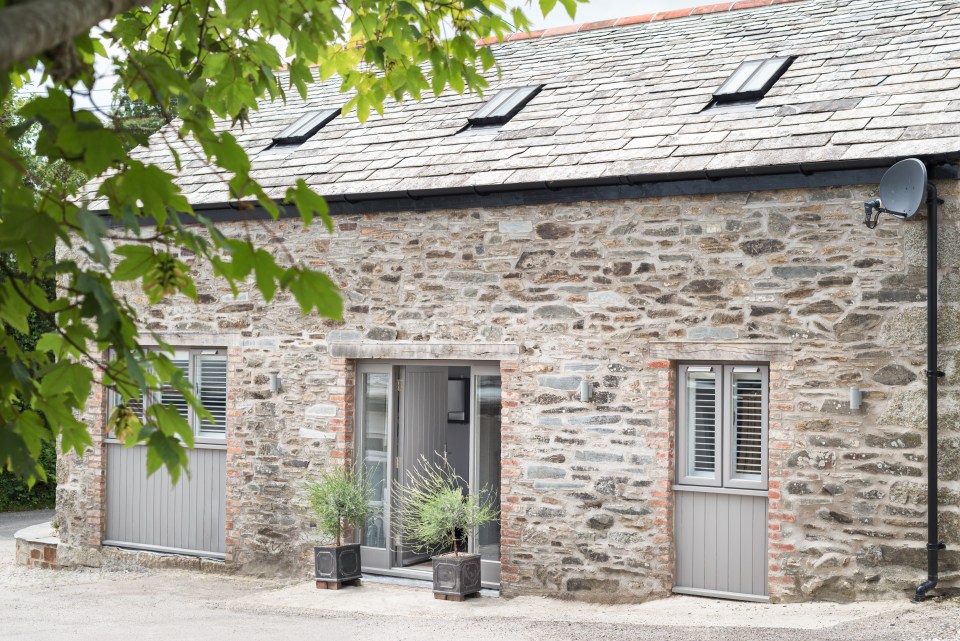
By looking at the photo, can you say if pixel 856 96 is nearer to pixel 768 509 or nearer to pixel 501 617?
pixel 768 509

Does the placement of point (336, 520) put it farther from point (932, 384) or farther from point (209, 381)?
point (932, 384)

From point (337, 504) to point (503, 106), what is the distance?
4.48m

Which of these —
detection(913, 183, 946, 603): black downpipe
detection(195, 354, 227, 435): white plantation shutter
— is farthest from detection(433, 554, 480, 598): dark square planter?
detection(913, 183, 946, 603): black downpipe

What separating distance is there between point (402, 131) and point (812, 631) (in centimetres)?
671

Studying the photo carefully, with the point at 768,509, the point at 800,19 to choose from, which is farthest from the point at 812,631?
the point at 800,19

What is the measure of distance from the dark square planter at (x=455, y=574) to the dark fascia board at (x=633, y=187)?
125 inches

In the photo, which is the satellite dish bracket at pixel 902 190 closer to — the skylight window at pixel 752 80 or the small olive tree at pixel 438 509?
the skylight window at pixel 752 80

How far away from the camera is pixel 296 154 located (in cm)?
1191

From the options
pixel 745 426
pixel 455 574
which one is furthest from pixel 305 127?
pixel 745 426

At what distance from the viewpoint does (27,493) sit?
19.0 meters

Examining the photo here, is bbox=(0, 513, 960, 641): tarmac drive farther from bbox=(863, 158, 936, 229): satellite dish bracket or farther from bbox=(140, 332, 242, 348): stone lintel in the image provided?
bbox=(863, 158, 936, 229): satellite dish bracket

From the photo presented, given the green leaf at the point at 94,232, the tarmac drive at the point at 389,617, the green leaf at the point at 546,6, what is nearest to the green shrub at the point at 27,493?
the tarmac drive at the point at 389,617

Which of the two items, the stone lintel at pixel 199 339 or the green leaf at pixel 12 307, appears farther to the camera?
the stone lintel at pixel 199 339

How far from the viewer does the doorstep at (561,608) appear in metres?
7.98
